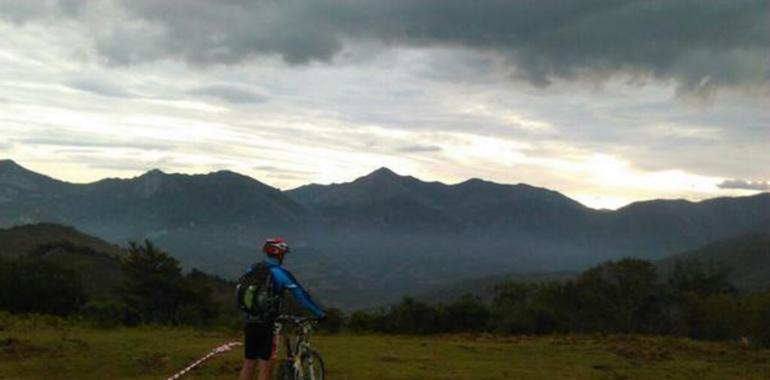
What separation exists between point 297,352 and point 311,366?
0.43m

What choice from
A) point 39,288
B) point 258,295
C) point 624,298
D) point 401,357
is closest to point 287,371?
point 258,295

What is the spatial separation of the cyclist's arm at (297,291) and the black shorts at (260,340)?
0.85 meters

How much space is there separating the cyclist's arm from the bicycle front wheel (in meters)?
1.35

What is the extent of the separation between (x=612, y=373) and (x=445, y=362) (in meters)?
5.69

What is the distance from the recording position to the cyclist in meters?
13.1

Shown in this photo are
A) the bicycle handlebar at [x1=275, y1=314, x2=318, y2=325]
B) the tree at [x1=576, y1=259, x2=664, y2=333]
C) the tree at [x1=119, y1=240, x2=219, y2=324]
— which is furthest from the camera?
the tree at [x1=576, y1=259, x2=664, y2=333]

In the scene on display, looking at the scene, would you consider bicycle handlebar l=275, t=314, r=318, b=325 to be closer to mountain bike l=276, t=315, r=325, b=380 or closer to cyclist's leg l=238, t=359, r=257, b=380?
mountain bike l=276, t=315, r=325, b=380

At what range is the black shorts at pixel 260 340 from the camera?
1325 centimetres

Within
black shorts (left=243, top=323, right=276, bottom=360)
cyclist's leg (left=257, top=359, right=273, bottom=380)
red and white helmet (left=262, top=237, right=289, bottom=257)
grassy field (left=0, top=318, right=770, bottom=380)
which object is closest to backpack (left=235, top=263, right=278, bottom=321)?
black shorts (left=243, top=323, right=276, bottom=360)

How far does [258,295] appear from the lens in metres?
13.1

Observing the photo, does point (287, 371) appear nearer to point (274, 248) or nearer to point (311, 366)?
point (311, 366)

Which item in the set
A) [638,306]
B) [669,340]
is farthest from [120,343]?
[638,306]

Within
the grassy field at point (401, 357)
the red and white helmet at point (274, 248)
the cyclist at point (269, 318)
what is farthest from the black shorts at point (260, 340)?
the grassy field at point (401, 357)

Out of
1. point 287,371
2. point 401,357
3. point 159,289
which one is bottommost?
point 401,357
